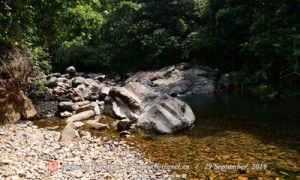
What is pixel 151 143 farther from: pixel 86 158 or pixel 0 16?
pixel 0 16

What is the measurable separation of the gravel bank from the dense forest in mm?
2893

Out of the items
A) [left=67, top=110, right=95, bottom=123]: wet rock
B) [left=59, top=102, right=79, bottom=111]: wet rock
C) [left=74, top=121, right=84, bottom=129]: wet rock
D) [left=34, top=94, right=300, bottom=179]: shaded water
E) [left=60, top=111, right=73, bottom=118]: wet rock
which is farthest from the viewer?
[left=59, top=102, right=79, bottom=111]: wet rock

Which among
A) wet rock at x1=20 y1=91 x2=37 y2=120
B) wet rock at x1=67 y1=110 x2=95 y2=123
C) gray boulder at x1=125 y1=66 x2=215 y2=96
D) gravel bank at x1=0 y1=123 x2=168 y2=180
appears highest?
gray boulder at x1=125 y1=66 x2=215 y2=96

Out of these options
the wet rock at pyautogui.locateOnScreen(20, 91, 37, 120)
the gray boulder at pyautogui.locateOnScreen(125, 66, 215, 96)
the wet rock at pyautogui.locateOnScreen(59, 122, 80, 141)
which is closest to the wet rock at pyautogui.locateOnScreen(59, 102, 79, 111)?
the wet rock at pyautogui.locateOnScreen(20, 91, 37, 120)

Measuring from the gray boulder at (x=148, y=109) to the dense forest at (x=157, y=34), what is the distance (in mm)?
2761

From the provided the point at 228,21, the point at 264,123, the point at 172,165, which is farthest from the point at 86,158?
the point at 228,21

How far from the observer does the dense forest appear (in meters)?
7.60

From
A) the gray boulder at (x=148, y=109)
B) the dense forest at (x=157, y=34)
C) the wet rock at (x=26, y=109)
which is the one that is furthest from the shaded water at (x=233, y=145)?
the dense forest at (x=157, y=34)

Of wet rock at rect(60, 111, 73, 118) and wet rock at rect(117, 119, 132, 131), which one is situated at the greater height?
wet rock at rect(60, 111, 73, 118)

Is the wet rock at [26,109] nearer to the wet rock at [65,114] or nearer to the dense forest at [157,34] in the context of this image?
the wet rock at [65,114]

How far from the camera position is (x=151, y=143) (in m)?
6.71

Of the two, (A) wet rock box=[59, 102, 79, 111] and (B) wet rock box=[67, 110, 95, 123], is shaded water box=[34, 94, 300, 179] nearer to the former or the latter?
(B) wet rock box=[67, 110, 95, 123]

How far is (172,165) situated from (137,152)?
3.67ft

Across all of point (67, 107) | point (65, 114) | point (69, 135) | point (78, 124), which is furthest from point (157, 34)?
point (69, 135)
